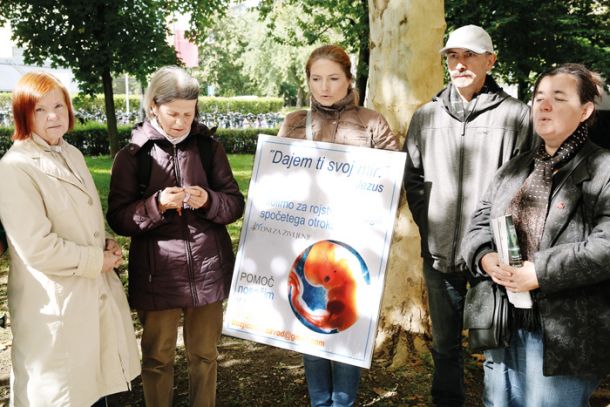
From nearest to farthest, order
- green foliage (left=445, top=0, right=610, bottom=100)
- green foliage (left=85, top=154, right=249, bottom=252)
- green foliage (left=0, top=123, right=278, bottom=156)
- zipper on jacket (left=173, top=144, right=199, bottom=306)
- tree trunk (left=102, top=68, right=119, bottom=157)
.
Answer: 1. zipper on jacket (left=173, top=144, right=199, bottom=306)
2. green foliage (left=85, top=154, right=249, bottom=252)
3. tree trunk (left=102, top=68, right=119, bottom=157)
4. green foliage (left=445, top=0, right=610, bottom=100)
5. green foliage (left=0, top=123, right=278, bottom=156)

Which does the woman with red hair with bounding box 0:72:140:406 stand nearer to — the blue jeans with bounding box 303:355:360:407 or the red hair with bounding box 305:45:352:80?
the blue jeans with bounding box 303:355:360:407

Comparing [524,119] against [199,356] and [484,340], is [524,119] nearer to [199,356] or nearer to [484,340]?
[484,340]

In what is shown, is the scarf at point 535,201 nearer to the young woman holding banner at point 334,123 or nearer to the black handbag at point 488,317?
the black handbag at point 488,317

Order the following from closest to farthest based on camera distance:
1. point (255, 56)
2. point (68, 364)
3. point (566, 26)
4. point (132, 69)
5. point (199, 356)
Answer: point (68, 364)
point (199, 356)
point (132, 69)
point (566, 26)
point (255, 56)

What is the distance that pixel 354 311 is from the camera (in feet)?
9.28

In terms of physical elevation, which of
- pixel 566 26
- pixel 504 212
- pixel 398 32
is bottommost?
pixel 504 212

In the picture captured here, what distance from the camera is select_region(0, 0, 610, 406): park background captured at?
402 centimetres

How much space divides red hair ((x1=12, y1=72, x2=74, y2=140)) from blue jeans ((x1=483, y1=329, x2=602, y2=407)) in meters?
2.28

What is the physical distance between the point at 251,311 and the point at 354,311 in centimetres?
55

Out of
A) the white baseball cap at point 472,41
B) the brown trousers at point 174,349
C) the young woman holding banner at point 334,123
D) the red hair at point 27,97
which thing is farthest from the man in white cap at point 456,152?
the red hair at point 27,97

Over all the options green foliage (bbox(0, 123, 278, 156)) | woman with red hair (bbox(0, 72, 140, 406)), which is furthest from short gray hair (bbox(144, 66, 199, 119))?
green foliage (bbox(0, 123, 278, 156))

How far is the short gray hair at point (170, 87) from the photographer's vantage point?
272cm

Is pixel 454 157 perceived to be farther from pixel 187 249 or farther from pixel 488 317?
pixel 187 249

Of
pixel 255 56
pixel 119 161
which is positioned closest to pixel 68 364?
pixel 119 161
